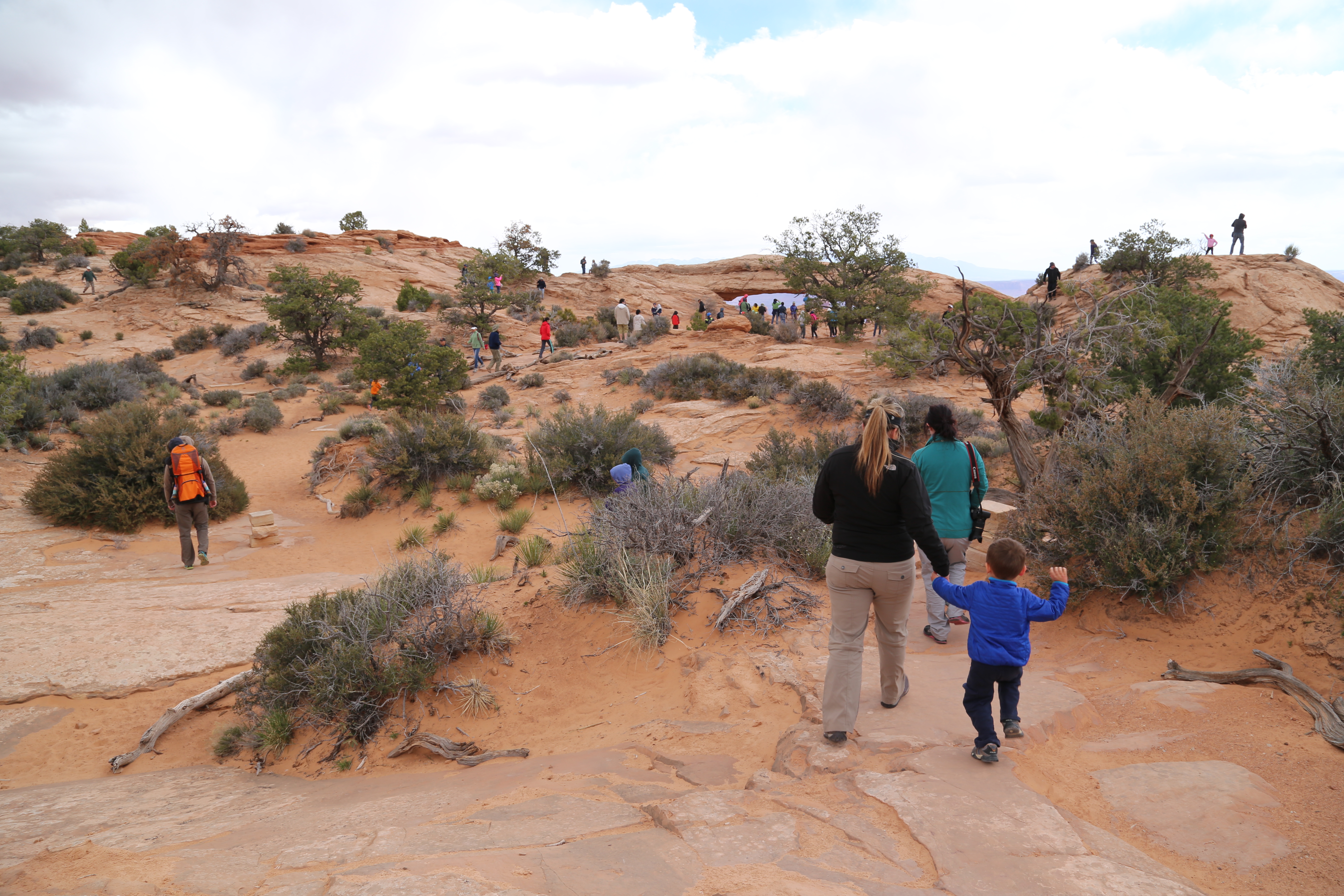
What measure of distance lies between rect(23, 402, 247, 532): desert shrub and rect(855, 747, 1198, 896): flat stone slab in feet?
36.7

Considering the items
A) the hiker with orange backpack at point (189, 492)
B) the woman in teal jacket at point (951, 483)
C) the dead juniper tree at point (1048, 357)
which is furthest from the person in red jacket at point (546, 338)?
the woman in teal jacket at point (951, 483)

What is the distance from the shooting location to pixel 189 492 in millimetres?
9375

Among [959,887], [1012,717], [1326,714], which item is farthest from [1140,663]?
[959,887]

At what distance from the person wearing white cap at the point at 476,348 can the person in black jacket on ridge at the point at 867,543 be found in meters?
22.5

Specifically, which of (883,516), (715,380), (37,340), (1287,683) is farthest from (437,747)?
(37,340)

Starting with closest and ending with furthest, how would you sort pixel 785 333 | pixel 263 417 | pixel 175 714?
pixel 175 714 → pixel 263 417 → pixel 785 333

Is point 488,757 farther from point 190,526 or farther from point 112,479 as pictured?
point 112,479

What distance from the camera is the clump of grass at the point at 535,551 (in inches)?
309

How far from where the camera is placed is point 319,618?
5836mm

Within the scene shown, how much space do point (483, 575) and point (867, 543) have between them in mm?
5062

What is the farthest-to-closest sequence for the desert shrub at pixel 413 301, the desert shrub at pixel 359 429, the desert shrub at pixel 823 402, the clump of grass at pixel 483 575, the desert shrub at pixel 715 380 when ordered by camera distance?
the desert shrub at pixel 413 301, the desert shrub at pixel 715 380, the desert shrub at pixel 359 429, the desert shrub at pixel 823 402, the clump of grass at pixel 483 575

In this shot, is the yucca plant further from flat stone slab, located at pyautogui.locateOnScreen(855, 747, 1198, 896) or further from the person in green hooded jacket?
flat stone slab, located at pyautogui.locateOnScreen(855, 747, 1198, 896)

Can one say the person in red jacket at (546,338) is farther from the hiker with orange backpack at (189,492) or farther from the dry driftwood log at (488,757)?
the dry driftwood log at (488,757)

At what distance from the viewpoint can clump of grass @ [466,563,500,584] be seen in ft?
23.9
